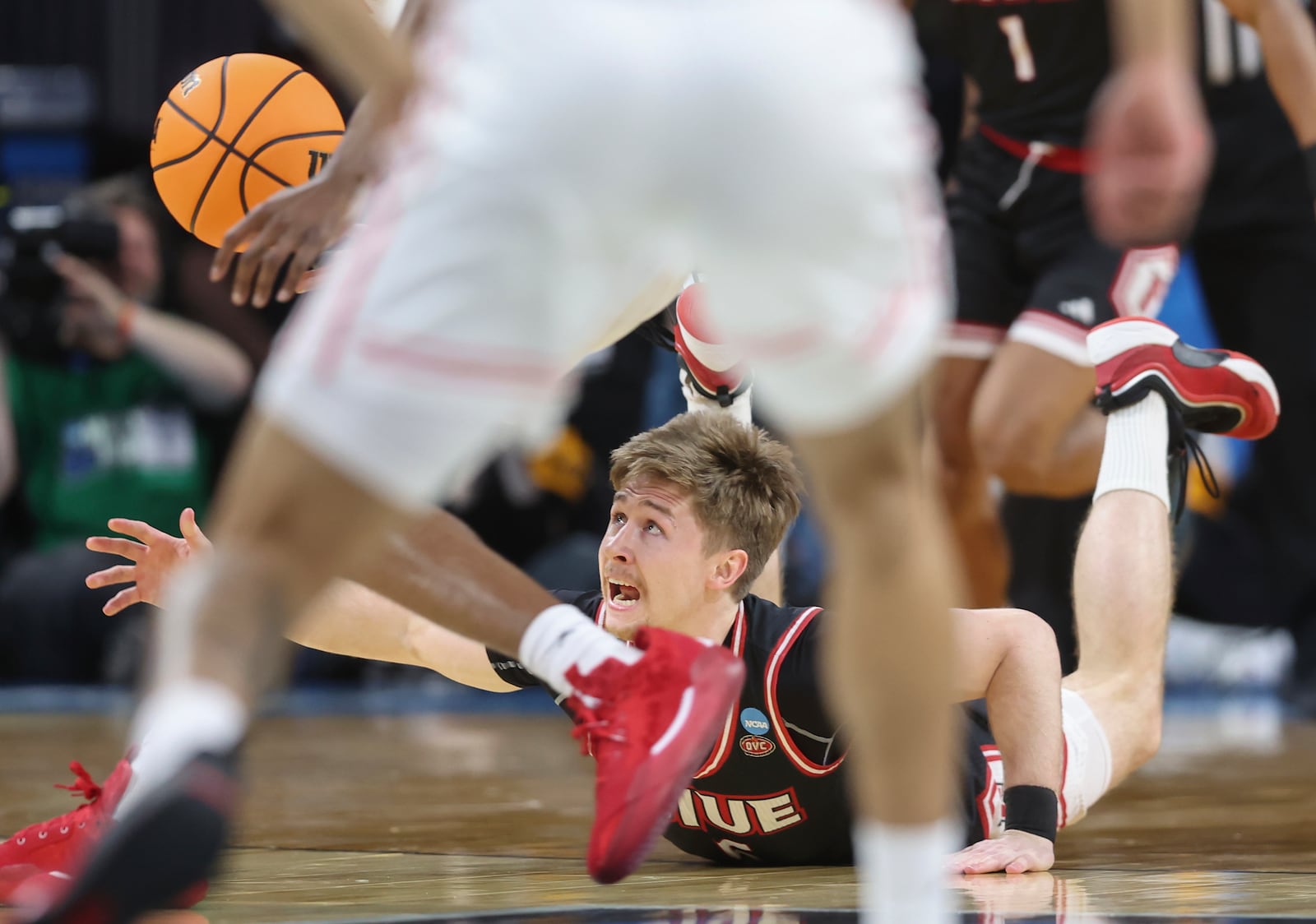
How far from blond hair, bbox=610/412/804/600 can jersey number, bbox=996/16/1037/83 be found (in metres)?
2.10

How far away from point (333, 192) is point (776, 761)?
4.33 ft

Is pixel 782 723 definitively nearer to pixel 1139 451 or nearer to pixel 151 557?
pixel 151 557

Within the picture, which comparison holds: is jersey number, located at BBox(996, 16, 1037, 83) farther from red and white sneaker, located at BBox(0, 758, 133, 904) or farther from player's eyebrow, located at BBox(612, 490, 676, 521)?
red and white sneaker, located at BBox(0, 758, 133, 904)

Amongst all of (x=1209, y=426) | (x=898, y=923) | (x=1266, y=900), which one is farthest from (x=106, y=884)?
(x=1209, y=426)

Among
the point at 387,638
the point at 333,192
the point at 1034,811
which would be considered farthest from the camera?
the point at 387,638

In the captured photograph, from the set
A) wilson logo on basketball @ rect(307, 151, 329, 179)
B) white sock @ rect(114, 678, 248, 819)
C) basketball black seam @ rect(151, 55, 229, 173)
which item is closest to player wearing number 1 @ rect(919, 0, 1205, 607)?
wilson logo on basketball @ rect(307, 151, 329, 179)

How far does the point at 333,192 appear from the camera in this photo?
182 cm

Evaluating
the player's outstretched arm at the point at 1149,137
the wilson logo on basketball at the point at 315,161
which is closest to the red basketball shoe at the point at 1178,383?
the wilson logo on basketball at the point at 315,161

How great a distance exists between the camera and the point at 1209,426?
374 centimetres

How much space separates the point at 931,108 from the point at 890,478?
739 cm

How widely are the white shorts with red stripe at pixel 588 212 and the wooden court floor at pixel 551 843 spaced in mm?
918

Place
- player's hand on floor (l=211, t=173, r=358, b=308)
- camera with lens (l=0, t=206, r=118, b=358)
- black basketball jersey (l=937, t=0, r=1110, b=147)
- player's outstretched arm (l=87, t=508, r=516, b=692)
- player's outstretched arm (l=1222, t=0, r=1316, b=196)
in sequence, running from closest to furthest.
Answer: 1. player's hand on floor (l=211, t=173, r=358, b=308)
2. player's outstretched arm (l=87, t=508, r=516, b=692)
3. player's outstretched arm (l=1222, t=0, r=1316, b=196)
4. black basketball jersey (l=937, t=0, r=1110, b=147)
5. camera with lens (l=0, t=206, r=118, b=358)

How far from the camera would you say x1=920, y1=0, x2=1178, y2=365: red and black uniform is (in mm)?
4551

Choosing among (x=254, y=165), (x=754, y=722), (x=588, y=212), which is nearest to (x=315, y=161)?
(x=254, y=165)
